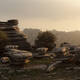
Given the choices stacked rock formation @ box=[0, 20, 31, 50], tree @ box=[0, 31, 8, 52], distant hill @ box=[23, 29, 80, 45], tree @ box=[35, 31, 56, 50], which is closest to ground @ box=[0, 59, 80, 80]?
tree @ box=[0, 31, 8, 52]

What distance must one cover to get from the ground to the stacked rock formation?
923cm

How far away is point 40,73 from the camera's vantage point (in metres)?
15.7

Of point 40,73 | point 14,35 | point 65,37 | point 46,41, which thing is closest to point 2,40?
point 14,35

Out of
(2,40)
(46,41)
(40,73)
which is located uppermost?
(2,40)

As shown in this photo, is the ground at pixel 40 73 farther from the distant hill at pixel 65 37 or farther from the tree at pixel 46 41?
the distant hill at pixel 65 37

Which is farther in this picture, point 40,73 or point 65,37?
point 65,37

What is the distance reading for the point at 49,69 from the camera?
52.7ft

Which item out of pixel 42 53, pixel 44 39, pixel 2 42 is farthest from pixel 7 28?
pixel 42 53

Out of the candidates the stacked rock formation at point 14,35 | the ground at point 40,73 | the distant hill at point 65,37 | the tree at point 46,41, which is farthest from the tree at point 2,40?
the distant hill at point 65,37

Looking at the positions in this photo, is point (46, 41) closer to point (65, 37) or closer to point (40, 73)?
point (40, 73)

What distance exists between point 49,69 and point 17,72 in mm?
2673

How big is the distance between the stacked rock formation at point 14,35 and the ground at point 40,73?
363 inches

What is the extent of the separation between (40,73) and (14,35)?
13.3 meters

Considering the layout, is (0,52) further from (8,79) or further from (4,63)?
(8,79)
